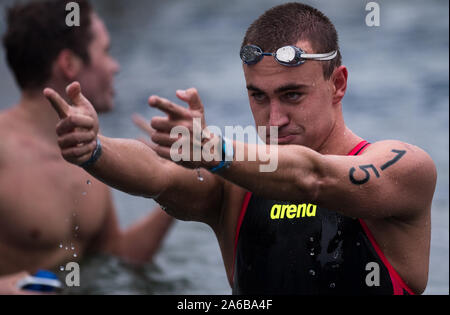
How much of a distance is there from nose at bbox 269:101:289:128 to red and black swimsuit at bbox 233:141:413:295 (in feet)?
1.23

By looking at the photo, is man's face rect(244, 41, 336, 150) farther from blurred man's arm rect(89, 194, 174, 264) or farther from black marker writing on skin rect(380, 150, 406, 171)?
blurred man's arm rect(89, 194, 174, 264)

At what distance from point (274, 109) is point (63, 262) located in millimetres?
2868

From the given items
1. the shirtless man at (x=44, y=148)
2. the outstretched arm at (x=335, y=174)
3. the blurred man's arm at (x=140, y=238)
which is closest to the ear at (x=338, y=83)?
the outstretched arm at (x=335, y=174)

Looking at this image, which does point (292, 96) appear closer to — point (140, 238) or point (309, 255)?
point (309, 255)

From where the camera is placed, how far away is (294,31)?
10.7 feet

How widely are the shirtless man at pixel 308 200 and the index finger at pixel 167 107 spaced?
0.59 m

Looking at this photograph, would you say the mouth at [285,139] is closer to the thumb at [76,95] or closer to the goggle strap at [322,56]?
the goggle strap at [322,56]

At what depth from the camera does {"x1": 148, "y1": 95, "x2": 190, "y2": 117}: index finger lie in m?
2.25

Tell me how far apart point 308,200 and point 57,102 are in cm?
105

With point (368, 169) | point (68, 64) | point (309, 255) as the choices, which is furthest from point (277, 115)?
point (68, 64)

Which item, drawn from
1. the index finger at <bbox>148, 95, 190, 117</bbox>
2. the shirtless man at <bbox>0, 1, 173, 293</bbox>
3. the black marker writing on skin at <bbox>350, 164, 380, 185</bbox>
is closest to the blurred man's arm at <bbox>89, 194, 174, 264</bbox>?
the shirtless man at <bbox>0, 1, 173, 293</bbox>

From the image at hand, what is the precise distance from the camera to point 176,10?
16.5 m

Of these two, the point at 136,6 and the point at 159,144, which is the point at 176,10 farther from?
the point at 159,144
